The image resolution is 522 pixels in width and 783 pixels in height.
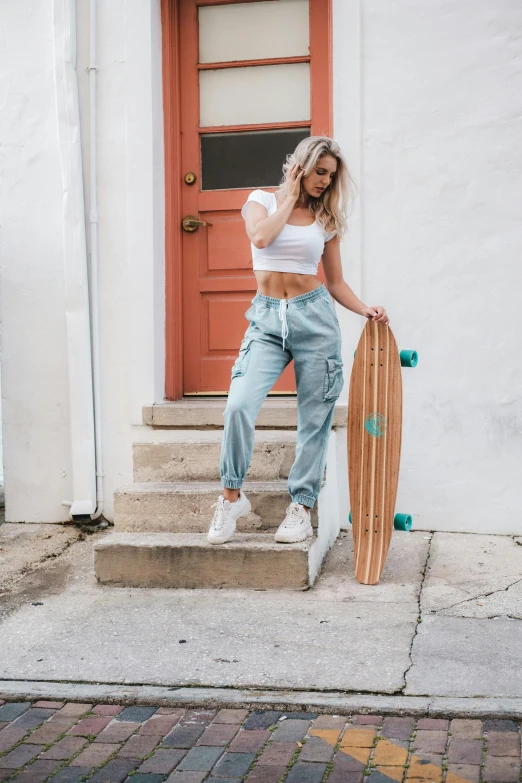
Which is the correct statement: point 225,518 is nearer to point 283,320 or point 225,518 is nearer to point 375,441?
point 375,441

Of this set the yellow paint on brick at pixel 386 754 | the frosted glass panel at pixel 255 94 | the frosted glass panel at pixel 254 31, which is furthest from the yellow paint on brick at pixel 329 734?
the frosted glass panel at pixel 254 31

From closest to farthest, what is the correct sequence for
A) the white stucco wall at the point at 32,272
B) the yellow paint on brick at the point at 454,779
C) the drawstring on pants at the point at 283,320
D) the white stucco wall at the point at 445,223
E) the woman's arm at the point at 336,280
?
the yellow paint on brick at the point at 454,779, the drawstring on pants at the point at 283,320, the woman's arm at the point at 336,280, the white stucco wall at the point at 445,223, the white stucco wall at the point at 32,272

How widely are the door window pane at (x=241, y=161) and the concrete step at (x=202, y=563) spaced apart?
2281 mm

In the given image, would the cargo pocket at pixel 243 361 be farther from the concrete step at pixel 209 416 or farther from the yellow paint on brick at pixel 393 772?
the yellow paint on brick at pixel 393 772

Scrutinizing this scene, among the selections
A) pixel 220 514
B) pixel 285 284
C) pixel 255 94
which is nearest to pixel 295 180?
pixel 285 284

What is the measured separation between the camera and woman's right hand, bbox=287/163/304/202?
4.18 meters

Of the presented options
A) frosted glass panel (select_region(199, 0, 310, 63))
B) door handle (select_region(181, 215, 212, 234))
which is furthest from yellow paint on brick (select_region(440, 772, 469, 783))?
frosted glass panel (select_region(199, 0, 310, 63))

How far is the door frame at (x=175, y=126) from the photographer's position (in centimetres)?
551

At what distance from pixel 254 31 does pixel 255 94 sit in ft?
1.20

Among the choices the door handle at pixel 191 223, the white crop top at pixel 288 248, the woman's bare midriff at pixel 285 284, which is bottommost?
the woman's bare midriff at pixel 285 284

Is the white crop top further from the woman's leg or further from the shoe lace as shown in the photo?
the shoe lace

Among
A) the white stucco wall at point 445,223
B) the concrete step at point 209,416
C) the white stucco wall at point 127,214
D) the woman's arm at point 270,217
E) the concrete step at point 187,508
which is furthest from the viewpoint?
the white stucco wall at point 127,214

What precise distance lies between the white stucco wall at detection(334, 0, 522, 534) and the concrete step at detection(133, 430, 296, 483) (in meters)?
0.73

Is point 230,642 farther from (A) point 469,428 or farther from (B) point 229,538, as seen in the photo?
(A) point 469,428
